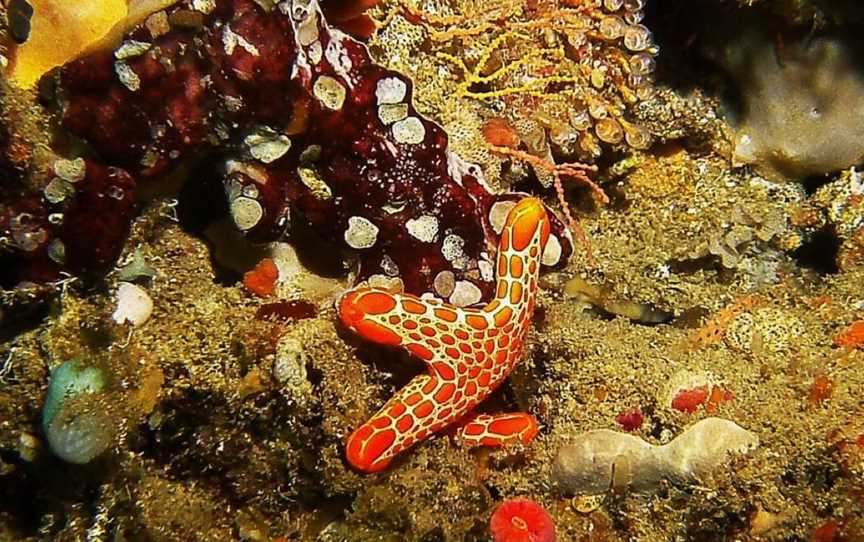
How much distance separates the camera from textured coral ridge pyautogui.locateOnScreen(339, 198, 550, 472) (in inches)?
139

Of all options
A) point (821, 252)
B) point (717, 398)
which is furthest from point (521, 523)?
point (821, 252)

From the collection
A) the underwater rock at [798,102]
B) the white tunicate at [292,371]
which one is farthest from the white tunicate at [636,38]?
the white tunicate at [292,371]

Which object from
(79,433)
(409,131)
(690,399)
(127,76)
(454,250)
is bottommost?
(79,433)

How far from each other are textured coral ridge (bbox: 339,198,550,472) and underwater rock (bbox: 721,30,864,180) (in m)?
1.82

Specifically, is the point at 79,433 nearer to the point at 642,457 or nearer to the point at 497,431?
the point at 497,431

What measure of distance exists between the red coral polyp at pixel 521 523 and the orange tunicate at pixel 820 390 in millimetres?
1513

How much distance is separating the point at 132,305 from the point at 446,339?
1.66 meters

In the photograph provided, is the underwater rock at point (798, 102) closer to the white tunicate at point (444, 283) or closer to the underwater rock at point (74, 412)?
the white tunicate at point (444, 283)

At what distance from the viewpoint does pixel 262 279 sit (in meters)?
3.83

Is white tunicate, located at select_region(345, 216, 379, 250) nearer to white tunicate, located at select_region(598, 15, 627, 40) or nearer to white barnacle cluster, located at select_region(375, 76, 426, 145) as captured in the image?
white barnacle cluster, located at select_region(375, 76, 426, 145)

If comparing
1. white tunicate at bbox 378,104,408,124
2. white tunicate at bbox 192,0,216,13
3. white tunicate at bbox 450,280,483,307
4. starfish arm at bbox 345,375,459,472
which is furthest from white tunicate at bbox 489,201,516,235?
white tunicate at bbox 192,0,216,13

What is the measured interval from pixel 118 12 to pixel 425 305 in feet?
6.46

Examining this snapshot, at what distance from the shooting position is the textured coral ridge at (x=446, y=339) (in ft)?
11.5

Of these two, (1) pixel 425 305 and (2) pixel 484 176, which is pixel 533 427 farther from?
(2) pixel 484 176
